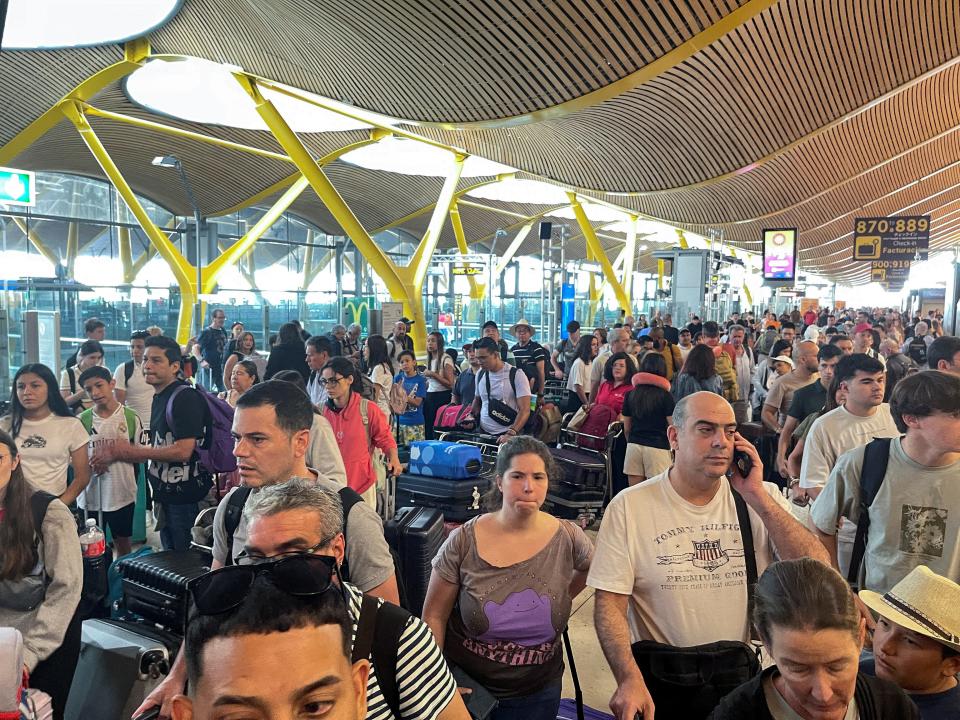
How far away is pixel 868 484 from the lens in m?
3.14

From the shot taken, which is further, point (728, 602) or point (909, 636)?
point (728, 602)

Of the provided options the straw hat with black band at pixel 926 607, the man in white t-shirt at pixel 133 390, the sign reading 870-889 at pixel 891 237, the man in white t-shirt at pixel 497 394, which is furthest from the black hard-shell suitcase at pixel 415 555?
the sign reading 870-889 at pixel 891 237

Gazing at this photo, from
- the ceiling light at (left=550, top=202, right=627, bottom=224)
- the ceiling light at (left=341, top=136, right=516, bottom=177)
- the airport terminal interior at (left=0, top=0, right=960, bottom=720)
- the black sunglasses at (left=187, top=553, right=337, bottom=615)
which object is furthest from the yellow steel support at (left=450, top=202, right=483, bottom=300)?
the black sunglasses at (left=187, top=553, right=337, bottom=615)

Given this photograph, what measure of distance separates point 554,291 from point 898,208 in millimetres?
29773

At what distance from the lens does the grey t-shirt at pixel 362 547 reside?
104 inches

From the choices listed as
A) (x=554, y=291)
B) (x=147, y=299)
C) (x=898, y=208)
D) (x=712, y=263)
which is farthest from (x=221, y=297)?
(x=898, y=208)

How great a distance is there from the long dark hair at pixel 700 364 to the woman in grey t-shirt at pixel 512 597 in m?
4.14

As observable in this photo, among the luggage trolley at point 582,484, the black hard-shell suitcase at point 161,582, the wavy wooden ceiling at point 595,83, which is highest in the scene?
the wavy wooden ceiling at point 595,83

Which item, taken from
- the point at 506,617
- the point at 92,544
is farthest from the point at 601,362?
the point at 506,617

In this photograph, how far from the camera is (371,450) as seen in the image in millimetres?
5414

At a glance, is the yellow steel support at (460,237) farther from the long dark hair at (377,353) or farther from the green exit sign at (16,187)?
the long dark hair at (377,353)

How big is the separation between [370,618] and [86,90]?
A: 73.8ft

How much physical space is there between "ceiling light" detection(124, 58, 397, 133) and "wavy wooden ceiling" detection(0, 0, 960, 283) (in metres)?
1.19

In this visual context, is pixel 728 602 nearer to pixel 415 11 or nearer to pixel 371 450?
pixel 371 450
